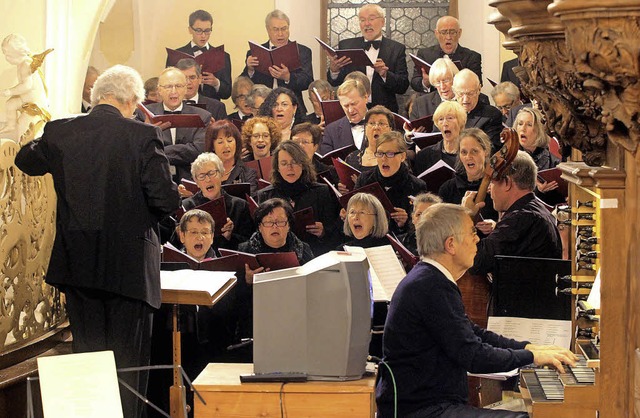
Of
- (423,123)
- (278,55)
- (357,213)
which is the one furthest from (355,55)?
(357,213)

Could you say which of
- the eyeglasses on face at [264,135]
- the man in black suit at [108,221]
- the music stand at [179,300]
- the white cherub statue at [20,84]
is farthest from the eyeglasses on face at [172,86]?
the music stand at [179,300]

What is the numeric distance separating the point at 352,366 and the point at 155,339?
1742 mm

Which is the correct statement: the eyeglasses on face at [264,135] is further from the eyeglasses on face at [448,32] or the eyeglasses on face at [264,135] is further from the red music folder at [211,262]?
the eyeglasses on face at [448,32]

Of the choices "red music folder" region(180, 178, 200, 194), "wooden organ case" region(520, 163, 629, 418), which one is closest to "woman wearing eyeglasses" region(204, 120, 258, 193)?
"red music folder" region(180, 178, 200, 194)

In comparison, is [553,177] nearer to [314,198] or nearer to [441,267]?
[314,198]

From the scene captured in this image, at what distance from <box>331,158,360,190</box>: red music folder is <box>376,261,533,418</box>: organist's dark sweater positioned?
2608 millimetres

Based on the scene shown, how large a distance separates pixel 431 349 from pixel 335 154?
3187 mm

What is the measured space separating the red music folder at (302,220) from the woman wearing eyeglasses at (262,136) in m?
1.13

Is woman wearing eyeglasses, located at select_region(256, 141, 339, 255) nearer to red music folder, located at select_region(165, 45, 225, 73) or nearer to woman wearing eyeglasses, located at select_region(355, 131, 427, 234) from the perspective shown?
woman wearing eyeglasses, located at select_region(355, 131, 427, 234)

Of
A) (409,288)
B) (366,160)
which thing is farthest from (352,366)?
(366,160)

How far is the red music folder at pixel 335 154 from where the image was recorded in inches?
292

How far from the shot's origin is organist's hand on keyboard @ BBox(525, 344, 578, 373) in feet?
13.8

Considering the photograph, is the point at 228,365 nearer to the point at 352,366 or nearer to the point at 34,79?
the point at 352,366

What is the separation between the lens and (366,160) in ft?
23.9
